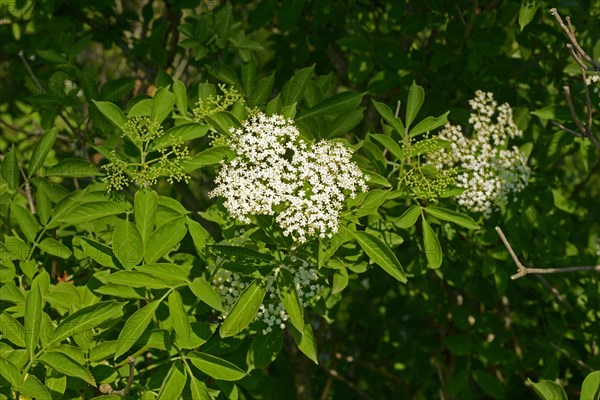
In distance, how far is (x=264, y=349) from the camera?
90.7 inches

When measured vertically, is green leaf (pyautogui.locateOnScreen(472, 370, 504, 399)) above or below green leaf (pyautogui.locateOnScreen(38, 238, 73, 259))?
below

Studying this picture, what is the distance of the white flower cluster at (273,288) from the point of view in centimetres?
218

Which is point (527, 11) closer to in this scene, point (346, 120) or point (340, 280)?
point (346, 120)

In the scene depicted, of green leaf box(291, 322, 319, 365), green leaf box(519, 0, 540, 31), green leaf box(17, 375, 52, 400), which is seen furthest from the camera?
green leaf box(519, 0, 540, 31)

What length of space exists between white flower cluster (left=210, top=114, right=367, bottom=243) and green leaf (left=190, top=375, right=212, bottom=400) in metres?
0.50

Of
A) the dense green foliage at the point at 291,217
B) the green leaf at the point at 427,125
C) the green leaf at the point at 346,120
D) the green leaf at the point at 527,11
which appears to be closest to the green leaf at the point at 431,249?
the dense green foliage at the point at 291,217

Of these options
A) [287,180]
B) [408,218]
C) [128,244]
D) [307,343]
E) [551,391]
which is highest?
[287,180]

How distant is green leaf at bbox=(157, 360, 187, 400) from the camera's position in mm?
2059

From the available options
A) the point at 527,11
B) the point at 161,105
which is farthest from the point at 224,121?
the point at 527,11

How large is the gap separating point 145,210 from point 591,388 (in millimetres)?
1332

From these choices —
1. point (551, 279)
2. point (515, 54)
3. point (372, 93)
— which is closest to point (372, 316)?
point (551, 279)

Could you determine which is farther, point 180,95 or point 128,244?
point 180,95

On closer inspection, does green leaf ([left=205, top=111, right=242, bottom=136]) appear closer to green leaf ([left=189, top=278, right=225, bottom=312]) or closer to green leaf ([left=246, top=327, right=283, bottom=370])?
green leaf ([left=189, top=278, right=225, bottom=312])

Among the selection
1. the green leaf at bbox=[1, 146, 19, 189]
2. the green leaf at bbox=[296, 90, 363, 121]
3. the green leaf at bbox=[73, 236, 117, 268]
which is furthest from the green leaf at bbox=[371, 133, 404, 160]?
the green leaf at bbox=[1, 146, 19, 189]
